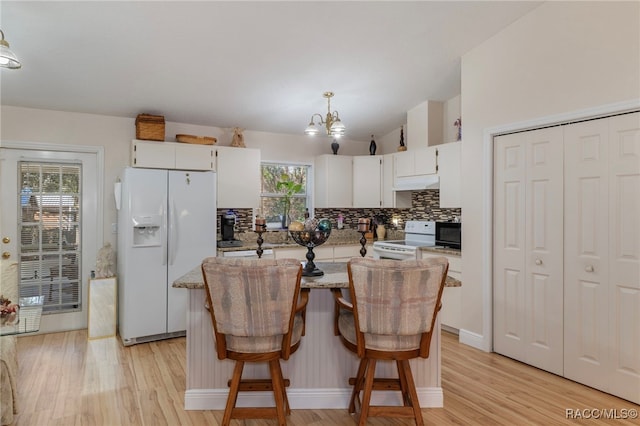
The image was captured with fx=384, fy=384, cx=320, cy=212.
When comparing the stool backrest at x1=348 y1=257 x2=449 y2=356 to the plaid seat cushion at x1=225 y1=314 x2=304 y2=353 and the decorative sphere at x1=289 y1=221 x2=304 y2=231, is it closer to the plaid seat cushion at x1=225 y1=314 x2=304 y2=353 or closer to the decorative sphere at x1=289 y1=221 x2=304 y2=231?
the plaid seat cushion at x1=225 y1=314 x2=304 y2=353

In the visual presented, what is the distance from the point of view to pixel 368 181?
214 inches

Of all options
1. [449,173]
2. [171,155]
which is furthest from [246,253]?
[449,173]

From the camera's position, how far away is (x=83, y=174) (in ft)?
13.8

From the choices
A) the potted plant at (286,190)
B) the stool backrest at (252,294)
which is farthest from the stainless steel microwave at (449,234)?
the stool backrest at (252,294)

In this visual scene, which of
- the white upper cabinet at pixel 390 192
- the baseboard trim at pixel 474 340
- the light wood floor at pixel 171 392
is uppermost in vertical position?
the white upper cabinet at pixel 390 192

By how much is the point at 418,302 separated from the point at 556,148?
1970mm

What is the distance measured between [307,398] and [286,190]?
3322mm

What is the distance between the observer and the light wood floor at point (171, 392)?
2.38m

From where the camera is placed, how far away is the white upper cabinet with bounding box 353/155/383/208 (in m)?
Result: 5.42

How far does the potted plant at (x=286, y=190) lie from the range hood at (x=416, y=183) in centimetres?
133

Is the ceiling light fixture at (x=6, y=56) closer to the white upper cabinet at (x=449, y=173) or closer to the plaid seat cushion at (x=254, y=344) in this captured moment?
the plaid seat cushion at (x=254, y=344)

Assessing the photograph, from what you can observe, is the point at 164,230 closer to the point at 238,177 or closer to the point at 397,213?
the point at 238,177

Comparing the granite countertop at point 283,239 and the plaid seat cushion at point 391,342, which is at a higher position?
the granite countertop at point 283,239

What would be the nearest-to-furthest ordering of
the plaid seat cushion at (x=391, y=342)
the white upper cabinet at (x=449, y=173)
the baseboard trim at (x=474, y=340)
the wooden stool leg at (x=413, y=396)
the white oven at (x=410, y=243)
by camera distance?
the plaid seat cushion at (x=391, y=342), the wooden stool leg at (x=413, y=396), the baseboard trim at (x=474, y=340), the white upper cabinet at (x=449, y=173), the white oven at (x=410, y=243)
